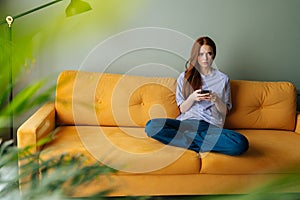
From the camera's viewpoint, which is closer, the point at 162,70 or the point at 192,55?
the point at 192,55

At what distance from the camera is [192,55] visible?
2.67 m

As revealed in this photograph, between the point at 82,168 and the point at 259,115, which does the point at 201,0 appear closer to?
the point at 259,115

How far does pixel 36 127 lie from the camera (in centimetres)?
201

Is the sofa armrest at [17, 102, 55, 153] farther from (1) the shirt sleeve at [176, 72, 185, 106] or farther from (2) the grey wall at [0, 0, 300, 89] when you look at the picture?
(1) the shirt sleeve at [176, 72, 185, 106]

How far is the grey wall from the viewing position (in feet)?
9.57

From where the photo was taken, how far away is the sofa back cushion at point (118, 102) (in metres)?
2.64

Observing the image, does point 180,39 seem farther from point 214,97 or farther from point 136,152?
point 136,152

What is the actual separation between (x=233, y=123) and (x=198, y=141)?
63cm

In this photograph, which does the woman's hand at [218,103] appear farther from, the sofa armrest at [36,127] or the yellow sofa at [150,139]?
the sofa armrest at [36,127]

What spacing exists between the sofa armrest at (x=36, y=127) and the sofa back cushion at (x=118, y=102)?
0.18 meters

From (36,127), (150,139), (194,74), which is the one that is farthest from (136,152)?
(194,74)

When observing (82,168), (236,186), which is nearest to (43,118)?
(82,168)

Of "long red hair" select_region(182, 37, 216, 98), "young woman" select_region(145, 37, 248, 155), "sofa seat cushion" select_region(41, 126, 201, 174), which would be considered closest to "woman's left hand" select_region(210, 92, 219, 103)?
"young woman" select_region(145, 37, 248, 155)

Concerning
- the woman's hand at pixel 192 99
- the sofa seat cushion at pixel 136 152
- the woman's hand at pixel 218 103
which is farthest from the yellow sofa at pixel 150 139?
the woman's hand at pixel 218 103
